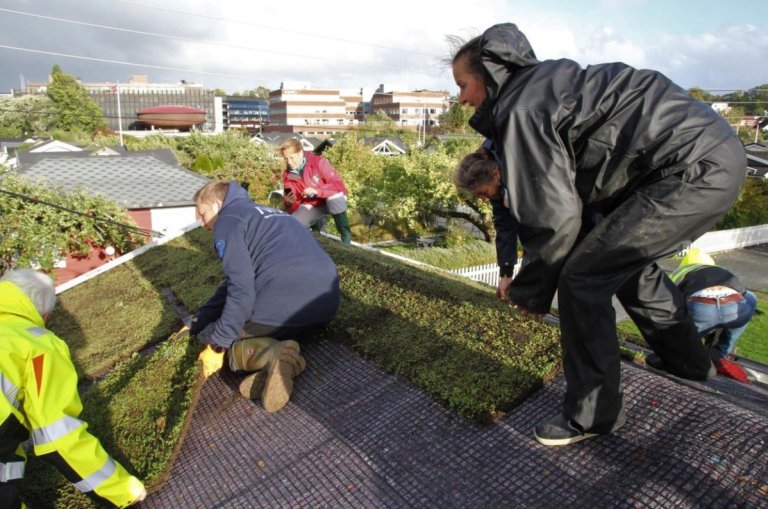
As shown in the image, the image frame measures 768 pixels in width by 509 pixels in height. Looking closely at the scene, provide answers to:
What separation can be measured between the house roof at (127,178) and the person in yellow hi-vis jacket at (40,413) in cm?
1382

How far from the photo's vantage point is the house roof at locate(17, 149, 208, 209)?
16141 millimetres

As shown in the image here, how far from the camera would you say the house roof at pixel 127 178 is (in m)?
16.1

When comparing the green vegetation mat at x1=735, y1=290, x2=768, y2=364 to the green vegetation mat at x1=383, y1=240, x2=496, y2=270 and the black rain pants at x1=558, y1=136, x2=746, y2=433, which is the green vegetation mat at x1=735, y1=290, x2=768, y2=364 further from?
the black rain pants at x1=558, y1=136, x2=746, y2=433

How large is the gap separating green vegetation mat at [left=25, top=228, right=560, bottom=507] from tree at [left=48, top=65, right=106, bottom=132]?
67438 millimetres

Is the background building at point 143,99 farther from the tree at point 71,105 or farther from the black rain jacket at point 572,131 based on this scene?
the black rain jacket at point 572,131

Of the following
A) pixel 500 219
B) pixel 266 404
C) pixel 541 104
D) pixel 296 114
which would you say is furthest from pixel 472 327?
pixel 296 114

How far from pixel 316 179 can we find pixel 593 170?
4.98 m

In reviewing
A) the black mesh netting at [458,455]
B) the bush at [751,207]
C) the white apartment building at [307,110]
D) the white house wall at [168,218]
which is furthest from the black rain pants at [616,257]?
the white apartment building at [307,110]

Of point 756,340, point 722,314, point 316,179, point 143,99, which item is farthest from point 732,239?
point 143,99

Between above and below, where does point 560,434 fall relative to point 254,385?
above

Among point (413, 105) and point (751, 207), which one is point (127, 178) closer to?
point (751, 207)

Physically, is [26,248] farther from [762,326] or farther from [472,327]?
[762,326]

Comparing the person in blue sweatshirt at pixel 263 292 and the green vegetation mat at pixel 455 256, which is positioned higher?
the person in blue sweatshirt at pixel 263 292

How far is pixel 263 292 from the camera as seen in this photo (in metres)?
3.32
